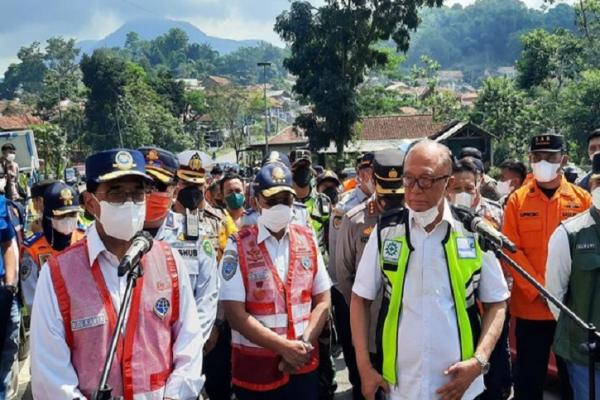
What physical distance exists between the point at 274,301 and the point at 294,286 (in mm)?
162

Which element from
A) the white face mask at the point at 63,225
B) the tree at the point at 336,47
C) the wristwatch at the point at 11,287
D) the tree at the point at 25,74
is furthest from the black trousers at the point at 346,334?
the tree at the point at 25,74

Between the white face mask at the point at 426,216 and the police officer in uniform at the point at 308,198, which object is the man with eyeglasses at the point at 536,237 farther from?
the police officer in uniform at the point at 308,198

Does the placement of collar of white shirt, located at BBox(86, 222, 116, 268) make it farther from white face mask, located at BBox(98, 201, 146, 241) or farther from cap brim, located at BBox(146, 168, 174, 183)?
cap brim, located at BBox(146, 168, 174, 183)

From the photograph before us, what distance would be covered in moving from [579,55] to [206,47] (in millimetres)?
167008

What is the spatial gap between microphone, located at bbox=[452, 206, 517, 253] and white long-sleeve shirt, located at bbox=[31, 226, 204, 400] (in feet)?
4.44

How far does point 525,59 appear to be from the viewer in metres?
41.8

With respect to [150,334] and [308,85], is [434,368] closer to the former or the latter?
[150,334]

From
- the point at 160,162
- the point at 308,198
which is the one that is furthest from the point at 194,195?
the point at 308,198

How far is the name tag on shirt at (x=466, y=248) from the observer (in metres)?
3.04

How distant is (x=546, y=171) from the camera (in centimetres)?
480

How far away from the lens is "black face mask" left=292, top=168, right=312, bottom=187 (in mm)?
7629

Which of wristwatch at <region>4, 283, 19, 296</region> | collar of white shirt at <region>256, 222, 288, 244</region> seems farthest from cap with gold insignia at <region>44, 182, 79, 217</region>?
collar of white shirt at <region>256, 222, 288, 244</region>

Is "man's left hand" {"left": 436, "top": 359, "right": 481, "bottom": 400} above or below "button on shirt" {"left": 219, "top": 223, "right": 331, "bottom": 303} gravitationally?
below

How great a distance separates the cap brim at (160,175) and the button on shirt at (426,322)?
67.2 inches
